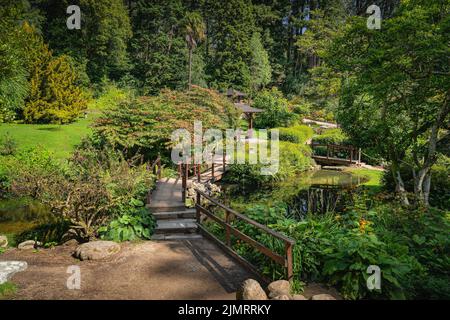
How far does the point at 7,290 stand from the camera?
4926mm

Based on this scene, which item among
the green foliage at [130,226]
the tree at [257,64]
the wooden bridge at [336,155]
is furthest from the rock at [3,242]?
the tree at [257,64]

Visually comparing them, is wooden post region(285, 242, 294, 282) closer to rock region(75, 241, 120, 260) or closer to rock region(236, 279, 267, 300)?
rock region(236, 279, 267, 300)

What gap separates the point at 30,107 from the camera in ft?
76.0

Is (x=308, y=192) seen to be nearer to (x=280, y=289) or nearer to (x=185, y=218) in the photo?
(x=185, y=218)

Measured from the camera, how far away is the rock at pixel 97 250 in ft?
21.5

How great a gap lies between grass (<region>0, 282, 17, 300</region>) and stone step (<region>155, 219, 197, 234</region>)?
3.81 meters

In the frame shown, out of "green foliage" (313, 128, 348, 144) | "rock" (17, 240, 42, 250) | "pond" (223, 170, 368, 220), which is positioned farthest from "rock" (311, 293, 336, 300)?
"green foliage" (313, 128, 348, 144)

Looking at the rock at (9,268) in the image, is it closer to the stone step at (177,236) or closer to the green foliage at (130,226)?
the green foliage at (130,226)

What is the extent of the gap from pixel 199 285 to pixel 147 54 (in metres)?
41.8

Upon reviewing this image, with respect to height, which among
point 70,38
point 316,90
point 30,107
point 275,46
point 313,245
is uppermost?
point 275,46

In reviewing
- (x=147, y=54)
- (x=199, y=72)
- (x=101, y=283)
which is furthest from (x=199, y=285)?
(x=147, y=54)

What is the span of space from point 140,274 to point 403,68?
8.81 metres

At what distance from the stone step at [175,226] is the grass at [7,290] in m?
3.81

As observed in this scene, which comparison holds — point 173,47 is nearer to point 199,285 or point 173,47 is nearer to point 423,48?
point 423,48
